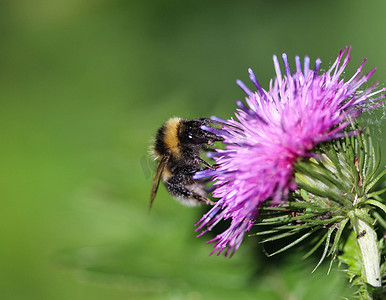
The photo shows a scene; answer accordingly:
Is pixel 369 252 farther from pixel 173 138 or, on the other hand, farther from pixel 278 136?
pixel 173 138

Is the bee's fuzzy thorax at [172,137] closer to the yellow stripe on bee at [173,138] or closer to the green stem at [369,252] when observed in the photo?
the yellow stripe on bee at [173,138]

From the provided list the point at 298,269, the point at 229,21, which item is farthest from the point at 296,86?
the point at 229,21

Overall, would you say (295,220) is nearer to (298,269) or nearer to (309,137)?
(309,137)

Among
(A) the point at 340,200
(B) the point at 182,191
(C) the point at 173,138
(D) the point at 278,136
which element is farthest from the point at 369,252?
(C) the point at 173,138

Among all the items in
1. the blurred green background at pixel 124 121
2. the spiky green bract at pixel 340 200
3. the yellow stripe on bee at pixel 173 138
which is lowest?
the spiky green bract at pixel 340 200

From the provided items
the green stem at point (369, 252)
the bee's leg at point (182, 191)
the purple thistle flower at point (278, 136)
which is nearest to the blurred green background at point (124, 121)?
the purple thistle flower at point (278, 136)

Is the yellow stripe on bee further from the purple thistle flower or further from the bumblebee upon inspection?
the purple thistle flower
